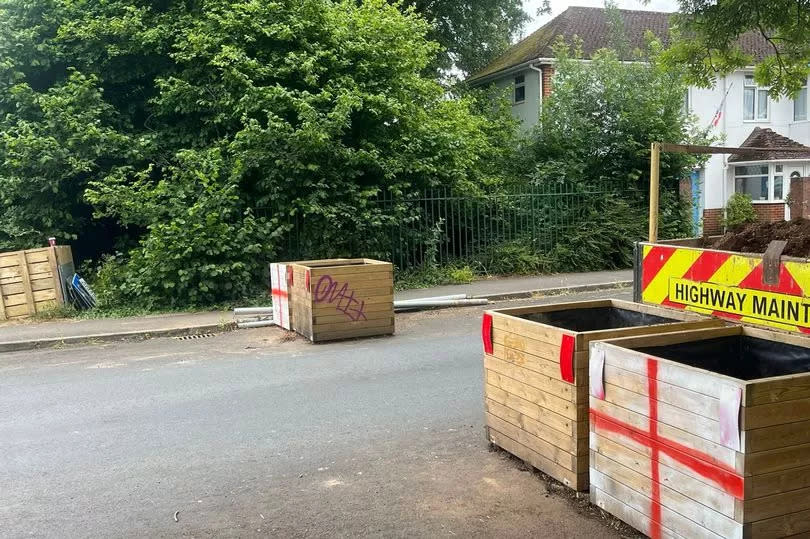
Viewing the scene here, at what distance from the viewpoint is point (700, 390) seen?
10.8ft

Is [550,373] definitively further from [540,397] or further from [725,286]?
[725,286]

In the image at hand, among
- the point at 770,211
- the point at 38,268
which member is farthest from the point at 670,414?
the point at 770,211

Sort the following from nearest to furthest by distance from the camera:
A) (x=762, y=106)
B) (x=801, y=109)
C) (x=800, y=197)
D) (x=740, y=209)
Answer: (x=800, y=197) → (x=740, y=209) → (x=762, y=106) → (x=801, y=109)

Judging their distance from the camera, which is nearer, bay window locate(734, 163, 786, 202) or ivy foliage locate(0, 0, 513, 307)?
ivy foliage locate(0, 0, 513, 307)

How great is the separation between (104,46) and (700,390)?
14.3 metres

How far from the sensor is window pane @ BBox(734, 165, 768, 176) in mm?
25125

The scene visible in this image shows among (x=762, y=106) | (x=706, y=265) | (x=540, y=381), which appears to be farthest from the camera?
(x=762, y=106)

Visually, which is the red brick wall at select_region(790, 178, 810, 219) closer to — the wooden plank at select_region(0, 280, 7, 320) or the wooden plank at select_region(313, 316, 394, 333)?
the wooden plank at select_region(313, 316, 394, 333)

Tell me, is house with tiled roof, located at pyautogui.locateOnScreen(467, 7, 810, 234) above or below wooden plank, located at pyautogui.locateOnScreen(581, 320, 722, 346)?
above

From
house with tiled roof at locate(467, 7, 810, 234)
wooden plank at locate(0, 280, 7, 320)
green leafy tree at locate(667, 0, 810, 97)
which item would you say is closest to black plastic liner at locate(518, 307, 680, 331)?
green leafy tree at locate(667, 0, 810, 97)

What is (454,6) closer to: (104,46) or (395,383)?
(104,46)

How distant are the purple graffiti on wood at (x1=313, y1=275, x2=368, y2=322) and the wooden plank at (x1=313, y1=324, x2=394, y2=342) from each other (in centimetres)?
19

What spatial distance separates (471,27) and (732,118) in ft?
35.4

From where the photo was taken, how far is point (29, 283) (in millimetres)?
12383
